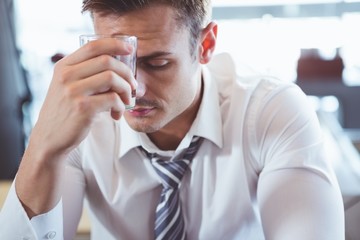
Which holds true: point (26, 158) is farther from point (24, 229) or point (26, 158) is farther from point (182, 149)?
point (182, 149)

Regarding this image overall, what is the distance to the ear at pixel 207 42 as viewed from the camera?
51.7 inches

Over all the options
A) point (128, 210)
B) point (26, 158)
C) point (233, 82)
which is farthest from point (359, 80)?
point (26, 158)

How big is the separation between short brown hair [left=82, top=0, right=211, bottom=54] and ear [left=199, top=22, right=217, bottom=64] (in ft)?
0.07

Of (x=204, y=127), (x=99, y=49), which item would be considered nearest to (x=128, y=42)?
(x=99, y=49)

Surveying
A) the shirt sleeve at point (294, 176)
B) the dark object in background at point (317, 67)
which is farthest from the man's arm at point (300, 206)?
the dark object in background at point (317, 67)

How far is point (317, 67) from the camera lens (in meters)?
3.75

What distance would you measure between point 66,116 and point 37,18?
2.82 meters

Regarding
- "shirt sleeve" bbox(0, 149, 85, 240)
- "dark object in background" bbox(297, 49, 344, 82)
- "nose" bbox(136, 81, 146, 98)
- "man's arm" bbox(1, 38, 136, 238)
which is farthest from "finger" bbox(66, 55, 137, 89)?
"dark object in background" bbox(297, 49, 344, 82)

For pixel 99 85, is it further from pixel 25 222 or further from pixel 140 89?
pixel 25 222

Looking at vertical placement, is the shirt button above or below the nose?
below

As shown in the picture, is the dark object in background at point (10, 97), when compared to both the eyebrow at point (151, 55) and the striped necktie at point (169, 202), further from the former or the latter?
the eyebrow at point (151, 55)

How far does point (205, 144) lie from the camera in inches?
51.3

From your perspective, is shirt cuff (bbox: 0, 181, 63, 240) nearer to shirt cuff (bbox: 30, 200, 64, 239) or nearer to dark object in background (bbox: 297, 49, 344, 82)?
shirt cuff (bbox: 30, 200, 64, 239)

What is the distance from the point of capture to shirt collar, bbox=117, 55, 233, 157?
50.6 inches
